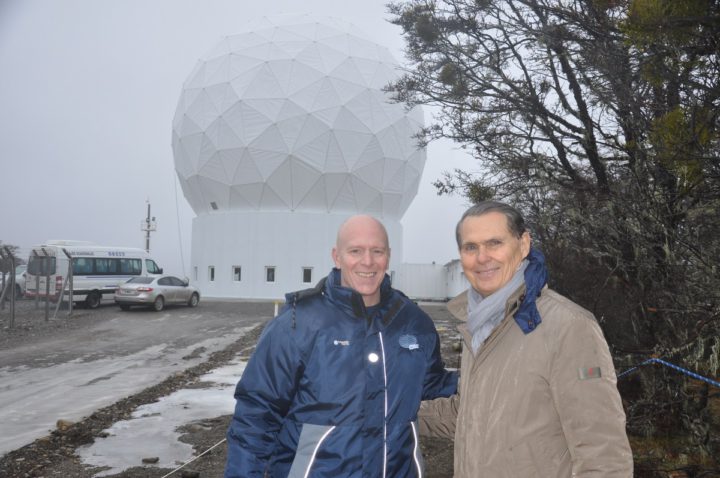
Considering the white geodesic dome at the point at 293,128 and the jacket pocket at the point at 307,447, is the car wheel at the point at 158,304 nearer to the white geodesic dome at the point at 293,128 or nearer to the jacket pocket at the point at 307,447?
the white geodesic dome at the point at 293,128

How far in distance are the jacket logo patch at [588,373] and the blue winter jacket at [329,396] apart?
0.81 metres

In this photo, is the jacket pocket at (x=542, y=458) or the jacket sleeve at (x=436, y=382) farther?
the jacket sleeve at (x=436, y=382)

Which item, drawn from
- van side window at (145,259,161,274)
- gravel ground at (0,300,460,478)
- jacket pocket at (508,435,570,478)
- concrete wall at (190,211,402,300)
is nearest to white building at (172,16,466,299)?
concrete wall at (190,211,402,300)

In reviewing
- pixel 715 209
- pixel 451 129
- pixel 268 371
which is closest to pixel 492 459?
pixel 268 371

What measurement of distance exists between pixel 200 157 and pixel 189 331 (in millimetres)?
16158

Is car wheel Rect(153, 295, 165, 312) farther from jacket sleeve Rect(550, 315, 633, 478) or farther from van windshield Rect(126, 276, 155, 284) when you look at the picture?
jacket sleeve Rect(550, 315, 633, 478)

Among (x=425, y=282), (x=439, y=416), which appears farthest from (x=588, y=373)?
(x=425, y=282)

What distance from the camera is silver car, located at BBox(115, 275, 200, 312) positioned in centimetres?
1869

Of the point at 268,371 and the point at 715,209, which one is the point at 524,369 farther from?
the point at 715,209

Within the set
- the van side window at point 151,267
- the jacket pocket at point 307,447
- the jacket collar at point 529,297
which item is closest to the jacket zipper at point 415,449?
the jacket pocket at point 307,447

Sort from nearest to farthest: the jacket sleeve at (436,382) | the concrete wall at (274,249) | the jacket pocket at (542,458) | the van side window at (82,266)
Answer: the jacket pocket at (542,458)
the jacket sleeve at (436,382)
the van side window at (82,266)
the concrete wall at (274,249)

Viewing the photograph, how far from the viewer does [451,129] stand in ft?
25.2

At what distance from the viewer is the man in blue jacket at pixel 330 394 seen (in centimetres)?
224

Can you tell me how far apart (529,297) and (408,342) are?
0.67 m
